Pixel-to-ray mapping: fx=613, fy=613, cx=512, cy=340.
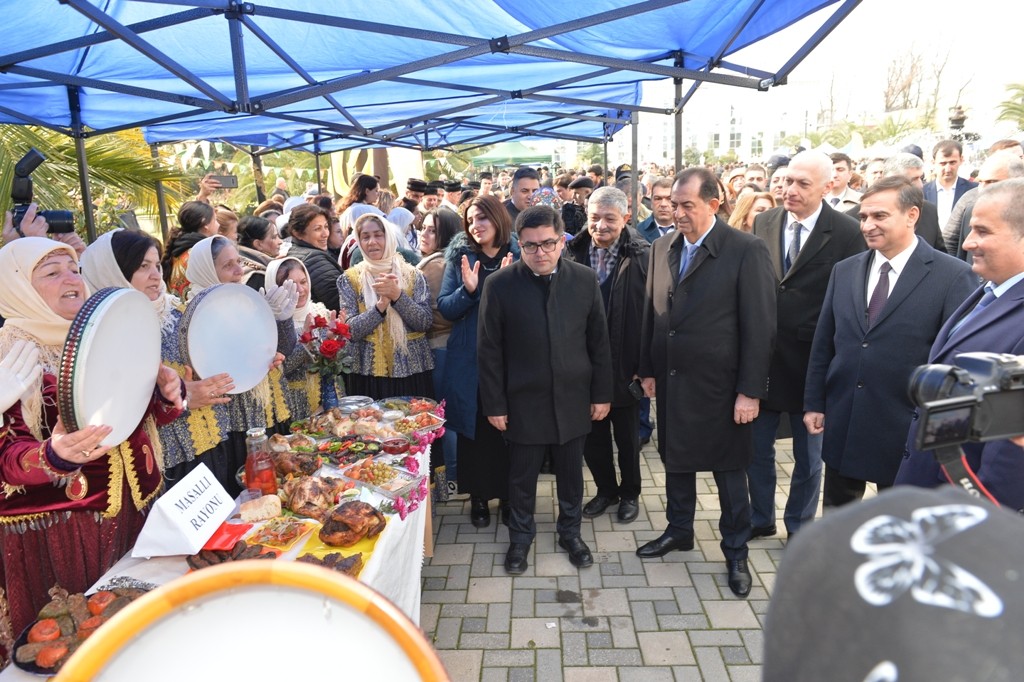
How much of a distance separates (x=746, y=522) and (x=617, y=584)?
2.40 ft

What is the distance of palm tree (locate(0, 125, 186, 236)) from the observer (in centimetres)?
555

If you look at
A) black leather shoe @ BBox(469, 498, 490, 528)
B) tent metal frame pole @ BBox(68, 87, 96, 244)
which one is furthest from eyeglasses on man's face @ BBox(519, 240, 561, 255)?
tent metal frame pole @ BBox(68, 87, 96, 244)

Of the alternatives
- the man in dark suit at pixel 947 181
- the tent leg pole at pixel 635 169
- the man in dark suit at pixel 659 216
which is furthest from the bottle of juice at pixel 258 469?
the man in dark suit at pixel 947 181

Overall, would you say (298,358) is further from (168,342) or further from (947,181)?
(947,181)

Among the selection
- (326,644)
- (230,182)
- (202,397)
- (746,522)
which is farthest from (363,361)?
(230,182)

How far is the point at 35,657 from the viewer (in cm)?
139

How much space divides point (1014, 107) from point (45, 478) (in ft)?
112

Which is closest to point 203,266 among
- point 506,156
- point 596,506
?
point 596,506

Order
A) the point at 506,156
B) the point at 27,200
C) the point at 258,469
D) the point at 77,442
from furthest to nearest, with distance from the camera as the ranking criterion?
the point at 506,156 → the point at 27,200 → the point at 258,469 → the point at 77,442

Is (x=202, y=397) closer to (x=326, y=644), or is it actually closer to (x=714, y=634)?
(x=326, y=644)

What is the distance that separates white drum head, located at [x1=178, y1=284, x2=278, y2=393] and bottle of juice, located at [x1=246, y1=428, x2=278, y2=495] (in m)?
0.34

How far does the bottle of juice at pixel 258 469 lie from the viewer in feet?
7.91

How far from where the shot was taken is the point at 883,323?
8.54 feet

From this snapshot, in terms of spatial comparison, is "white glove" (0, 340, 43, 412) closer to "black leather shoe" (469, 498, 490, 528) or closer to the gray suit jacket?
"black leather shoe" (469, 498, 490, 528)
